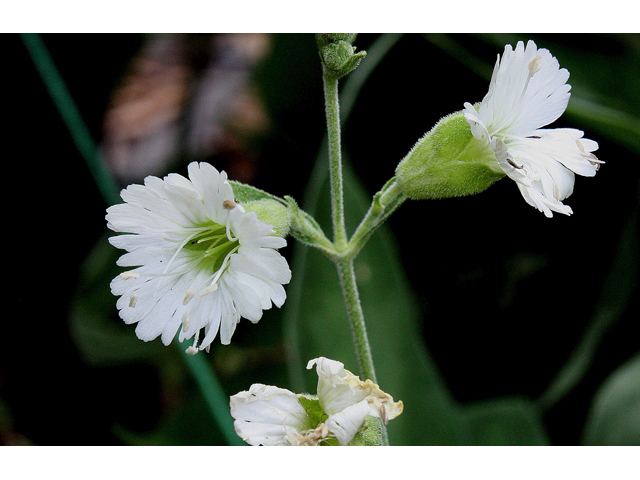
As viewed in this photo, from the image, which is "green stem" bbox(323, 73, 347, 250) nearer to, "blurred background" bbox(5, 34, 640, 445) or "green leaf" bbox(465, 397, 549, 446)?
"blurred background" bbox(5, 34, 640, 445)

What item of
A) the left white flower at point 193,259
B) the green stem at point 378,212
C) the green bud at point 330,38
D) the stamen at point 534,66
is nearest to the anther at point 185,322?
the left white flower at point 193,259

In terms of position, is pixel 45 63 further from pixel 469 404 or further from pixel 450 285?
pixel 469 404

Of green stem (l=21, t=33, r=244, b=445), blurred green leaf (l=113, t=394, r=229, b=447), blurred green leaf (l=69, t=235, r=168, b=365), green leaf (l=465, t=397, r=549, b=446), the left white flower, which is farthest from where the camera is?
blurred green leaf (l=69, t=235, r=168, b=365)

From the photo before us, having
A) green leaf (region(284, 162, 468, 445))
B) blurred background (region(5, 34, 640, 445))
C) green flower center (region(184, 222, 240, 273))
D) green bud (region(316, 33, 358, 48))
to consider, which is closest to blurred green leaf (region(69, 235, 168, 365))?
blurred background (region(5, 34, 640, 445))

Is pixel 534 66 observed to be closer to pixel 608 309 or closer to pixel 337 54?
pixel 337 54

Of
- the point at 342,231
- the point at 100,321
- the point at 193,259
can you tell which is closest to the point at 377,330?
the point at 342,231
